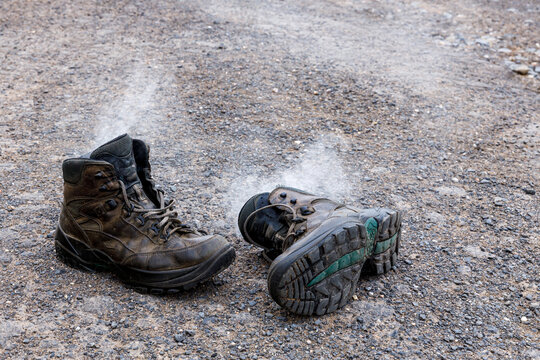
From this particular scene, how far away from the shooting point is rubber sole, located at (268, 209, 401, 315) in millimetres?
2438

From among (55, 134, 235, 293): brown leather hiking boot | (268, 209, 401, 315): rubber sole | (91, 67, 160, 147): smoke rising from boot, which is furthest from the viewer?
(91, 67, 160, 147): smoke rising from boot

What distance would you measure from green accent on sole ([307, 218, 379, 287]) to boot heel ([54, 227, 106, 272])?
3.50ft

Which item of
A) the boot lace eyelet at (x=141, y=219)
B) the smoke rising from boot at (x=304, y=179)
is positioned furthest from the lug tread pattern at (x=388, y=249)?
the boot lace eyelet at (x=141, y=219)

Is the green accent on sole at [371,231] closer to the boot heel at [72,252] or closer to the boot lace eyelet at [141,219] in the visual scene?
the boot lace eyelet at [141,219]

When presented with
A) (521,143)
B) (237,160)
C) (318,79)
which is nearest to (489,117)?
(521,143)

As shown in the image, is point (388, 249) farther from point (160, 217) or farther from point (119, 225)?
point (119, 225)

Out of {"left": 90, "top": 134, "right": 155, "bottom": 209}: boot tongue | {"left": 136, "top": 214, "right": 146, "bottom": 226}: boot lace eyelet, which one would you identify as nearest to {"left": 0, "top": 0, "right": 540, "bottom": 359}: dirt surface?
{"left": 136, "top": 214, "right": 146, "bottom": 226}: boot lace eyelet

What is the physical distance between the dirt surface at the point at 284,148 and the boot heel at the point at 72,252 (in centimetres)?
5

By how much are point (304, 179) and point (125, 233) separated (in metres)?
1.60

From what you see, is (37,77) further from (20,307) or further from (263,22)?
(20,307)

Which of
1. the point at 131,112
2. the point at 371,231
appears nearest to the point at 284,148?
the point at 131,112

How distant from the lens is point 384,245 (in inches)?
113

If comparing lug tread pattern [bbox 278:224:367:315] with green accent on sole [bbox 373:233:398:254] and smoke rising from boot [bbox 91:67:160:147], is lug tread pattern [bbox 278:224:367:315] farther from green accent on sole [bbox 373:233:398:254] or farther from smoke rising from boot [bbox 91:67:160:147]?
smoke rising from boot [bbox 91:67:160:147]

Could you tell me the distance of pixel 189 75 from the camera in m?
5.46
